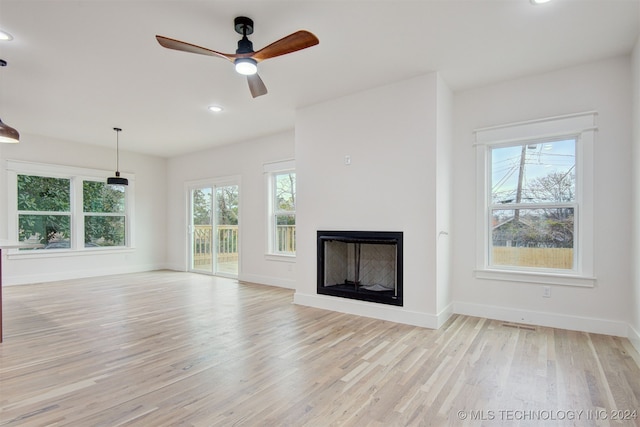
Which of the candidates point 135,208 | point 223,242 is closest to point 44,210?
point 135,208

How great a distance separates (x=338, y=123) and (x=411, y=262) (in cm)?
194

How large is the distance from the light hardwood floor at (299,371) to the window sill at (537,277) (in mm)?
491

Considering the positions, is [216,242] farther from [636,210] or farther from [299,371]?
[636,210]

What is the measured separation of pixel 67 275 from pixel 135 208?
1842mm

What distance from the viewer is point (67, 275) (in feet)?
21.2

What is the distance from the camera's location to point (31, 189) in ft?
20.0

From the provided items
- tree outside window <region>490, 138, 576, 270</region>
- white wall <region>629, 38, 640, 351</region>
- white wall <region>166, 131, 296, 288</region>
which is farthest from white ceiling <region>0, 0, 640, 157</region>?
white wall <region>166, 131, 296, 288</region>

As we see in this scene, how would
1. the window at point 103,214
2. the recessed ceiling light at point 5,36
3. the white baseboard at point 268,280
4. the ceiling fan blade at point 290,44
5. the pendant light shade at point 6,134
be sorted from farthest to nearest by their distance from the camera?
the window at point 103,214 → the white baseboard at point 268,280 → the pendant light shade at point 6,134 → the recessed ceiling light at point 5,36 → the ceiling fan blade at point 290,44

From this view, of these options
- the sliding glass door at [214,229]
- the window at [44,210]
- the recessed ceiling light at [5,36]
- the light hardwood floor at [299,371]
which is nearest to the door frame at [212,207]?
the sliding glass door at [214,229]

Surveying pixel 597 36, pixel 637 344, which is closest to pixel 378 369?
pixel 637 344

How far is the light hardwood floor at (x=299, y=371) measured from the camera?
196cm

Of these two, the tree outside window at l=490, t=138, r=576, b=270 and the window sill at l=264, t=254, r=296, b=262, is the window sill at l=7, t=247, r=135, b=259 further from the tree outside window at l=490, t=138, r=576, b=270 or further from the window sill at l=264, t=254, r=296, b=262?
the tree outside window at l=490, t=138, r=576, b=270

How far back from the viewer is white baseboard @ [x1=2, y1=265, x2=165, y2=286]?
5883 mm

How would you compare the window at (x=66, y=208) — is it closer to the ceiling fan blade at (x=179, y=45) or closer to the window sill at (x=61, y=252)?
the window sill at (x=61, y=252)
